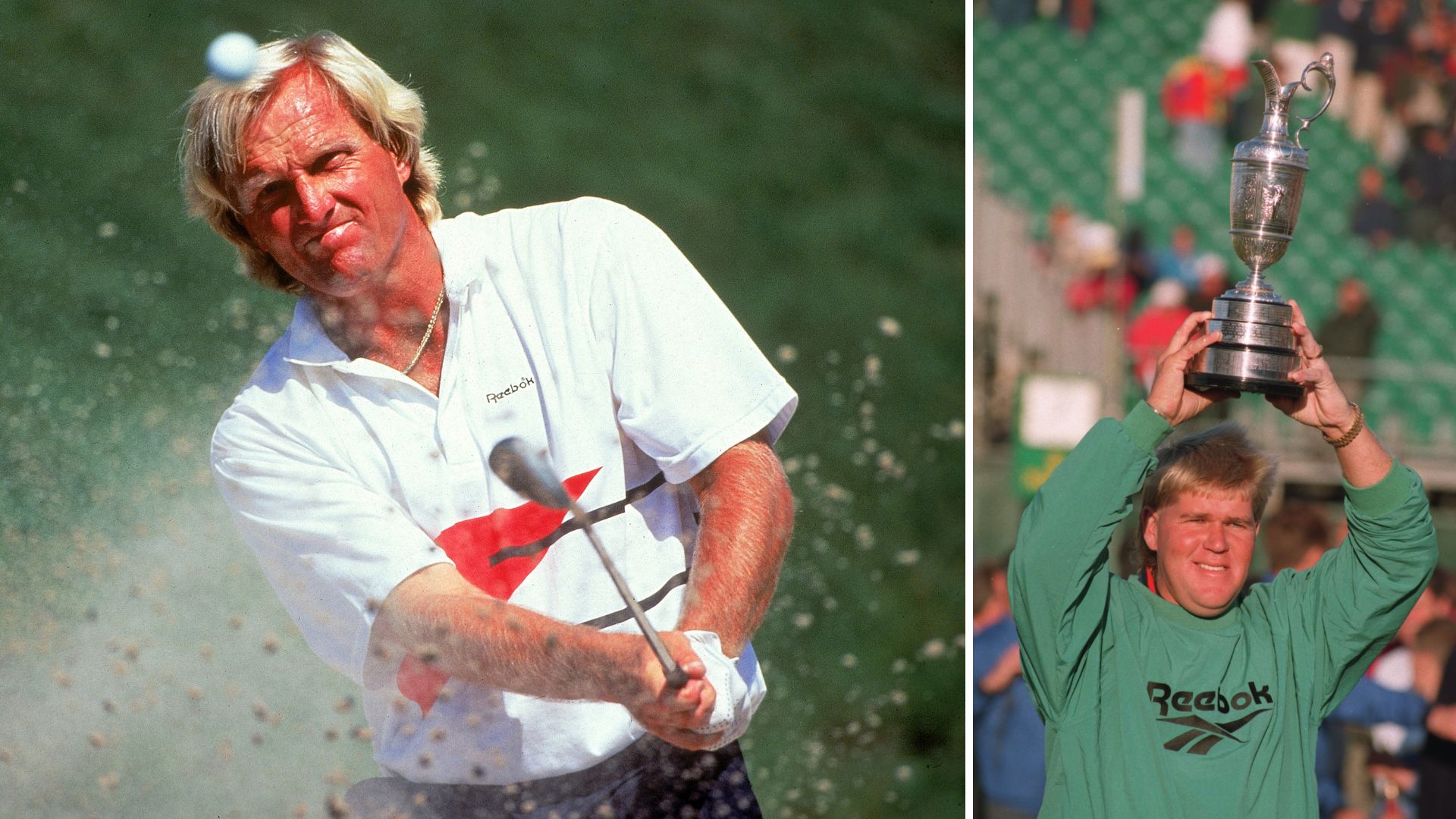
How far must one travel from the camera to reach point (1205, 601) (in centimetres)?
150

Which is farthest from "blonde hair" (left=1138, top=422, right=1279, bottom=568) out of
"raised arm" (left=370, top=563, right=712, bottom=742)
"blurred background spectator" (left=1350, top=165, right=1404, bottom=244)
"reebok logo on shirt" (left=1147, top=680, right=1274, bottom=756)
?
"blurred background spectator" (left=1350, top=165, right=1404, bottom=244)

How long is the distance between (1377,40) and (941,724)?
118 inches

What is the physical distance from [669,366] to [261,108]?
505 mm

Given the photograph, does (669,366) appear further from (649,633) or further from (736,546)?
(649,633)

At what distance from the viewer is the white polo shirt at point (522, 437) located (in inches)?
62.5

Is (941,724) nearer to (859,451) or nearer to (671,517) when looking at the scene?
(859,451)

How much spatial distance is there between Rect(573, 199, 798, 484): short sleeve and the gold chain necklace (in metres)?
0.17

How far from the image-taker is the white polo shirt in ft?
5.21

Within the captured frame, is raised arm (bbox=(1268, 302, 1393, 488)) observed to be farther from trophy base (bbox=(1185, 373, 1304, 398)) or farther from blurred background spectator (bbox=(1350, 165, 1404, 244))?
blurred background spectator (bbox=(1350, 165, 1404, 244))

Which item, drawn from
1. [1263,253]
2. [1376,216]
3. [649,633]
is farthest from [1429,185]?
[649,633]

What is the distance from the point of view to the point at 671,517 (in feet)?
5.31

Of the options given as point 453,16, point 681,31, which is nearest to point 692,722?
point 453,16

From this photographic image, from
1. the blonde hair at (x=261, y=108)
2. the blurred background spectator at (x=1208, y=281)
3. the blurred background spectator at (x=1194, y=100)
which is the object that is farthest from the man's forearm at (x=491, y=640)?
the blurred background spectator at (x=1194, y=100)

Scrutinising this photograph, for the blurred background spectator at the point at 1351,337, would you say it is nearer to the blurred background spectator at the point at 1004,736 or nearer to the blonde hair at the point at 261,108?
the blurred background spectator at the point at 1004,736
